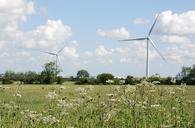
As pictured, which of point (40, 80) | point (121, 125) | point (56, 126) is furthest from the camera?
point (40, 80)

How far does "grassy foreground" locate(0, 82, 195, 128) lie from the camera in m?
13.2

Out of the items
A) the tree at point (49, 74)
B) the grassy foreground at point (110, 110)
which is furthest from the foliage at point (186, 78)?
the tree at point (49, 74)

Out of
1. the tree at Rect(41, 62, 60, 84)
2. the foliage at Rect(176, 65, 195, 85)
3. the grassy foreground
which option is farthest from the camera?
the tree at Rect(41, 62, 60, 84)

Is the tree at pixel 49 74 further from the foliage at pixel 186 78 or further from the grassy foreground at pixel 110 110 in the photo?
the grassy foreground at pixel 110 110

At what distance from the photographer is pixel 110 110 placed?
13914 millimetres

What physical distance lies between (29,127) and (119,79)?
11.1 ft

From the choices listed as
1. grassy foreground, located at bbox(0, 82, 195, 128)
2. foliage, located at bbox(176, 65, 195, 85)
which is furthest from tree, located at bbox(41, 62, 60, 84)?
grassy foreground, located at bbox(0, 82, 195, 128)

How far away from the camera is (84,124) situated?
14859 mm

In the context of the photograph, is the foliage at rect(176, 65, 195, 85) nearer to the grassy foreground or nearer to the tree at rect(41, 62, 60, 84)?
the grassy foreground

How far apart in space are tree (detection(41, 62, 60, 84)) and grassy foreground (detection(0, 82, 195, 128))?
5683 inches

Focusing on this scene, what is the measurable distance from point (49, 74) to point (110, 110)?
16212cm

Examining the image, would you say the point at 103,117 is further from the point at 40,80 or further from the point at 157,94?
the point at 40,80

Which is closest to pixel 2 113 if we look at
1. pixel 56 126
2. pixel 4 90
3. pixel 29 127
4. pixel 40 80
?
pixel 4 90

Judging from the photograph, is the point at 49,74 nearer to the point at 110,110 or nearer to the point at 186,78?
the point at 186,78
